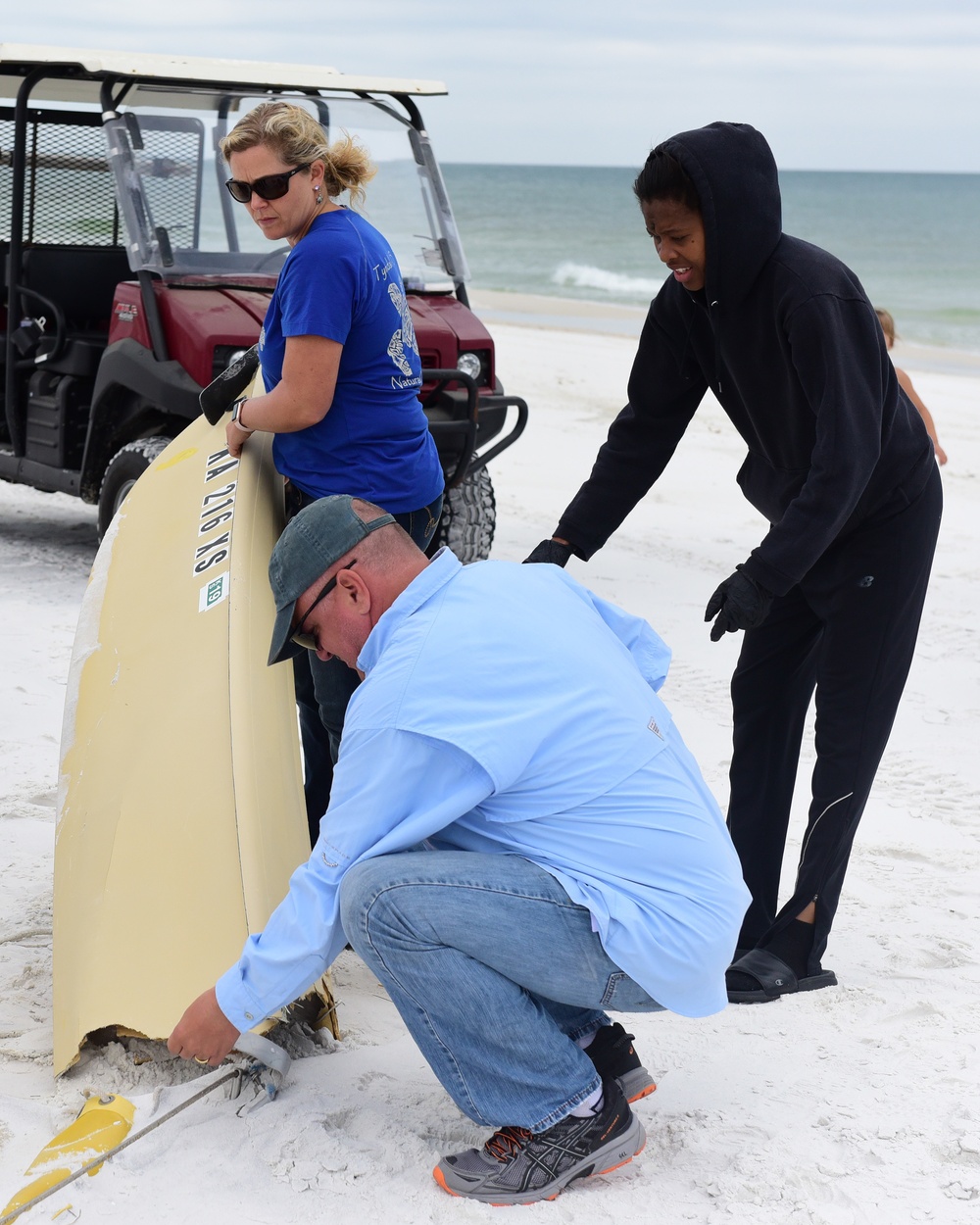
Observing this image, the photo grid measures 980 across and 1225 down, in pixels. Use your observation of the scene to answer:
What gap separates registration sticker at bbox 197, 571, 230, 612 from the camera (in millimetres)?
3094

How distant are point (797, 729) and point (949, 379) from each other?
1276 centimetres

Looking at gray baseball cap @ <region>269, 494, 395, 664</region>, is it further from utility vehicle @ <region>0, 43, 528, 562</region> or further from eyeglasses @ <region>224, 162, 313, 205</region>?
utility vehicle @ <region>0, 43, 528, 562</region>

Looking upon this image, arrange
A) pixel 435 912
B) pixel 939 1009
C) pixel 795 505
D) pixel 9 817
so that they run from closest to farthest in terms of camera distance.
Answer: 1. pixel 435 912
2. pixel 795 505
3. pixel 939 1009
4. pixel 9 817

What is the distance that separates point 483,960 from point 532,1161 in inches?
14.2

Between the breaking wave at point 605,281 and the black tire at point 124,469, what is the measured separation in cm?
2518

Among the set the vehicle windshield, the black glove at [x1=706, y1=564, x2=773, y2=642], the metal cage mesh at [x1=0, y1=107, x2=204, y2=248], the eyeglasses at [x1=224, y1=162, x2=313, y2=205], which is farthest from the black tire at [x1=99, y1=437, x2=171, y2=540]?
the black glove at [x1=706, y1=564, x2=773, y2=642]

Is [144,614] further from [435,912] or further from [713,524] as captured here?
[713,524]

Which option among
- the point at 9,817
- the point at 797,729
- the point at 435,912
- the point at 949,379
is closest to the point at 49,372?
the point at 9,817

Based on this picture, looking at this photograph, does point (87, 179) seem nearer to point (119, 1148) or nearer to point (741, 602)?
point (741, 602)

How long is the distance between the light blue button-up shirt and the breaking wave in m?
28.6

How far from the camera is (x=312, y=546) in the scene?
2090 mm

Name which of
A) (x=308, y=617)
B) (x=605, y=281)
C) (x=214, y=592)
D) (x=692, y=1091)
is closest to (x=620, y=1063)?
(x=692, y=1091)

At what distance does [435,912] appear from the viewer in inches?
80.3

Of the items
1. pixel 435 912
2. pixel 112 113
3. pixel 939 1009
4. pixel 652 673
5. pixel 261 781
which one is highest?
pixel 112 113
